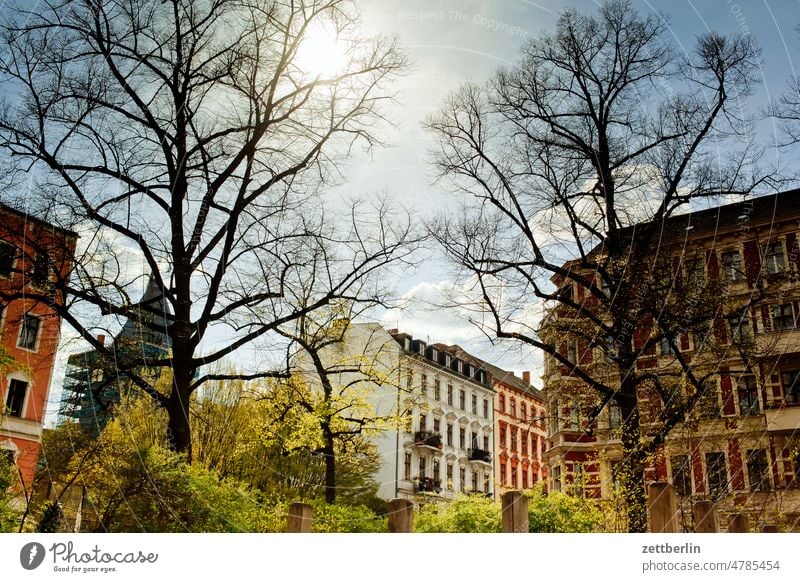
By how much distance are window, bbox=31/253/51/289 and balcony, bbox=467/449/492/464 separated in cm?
285

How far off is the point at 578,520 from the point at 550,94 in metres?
3.08

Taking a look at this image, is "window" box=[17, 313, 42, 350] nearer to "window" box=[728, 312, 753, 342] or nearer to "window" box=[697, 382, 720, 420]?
"window" box=[697, 382, 720, 420]

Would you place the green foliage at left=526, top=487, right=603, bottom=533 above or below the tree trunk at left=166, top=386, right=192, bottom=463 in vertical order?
below

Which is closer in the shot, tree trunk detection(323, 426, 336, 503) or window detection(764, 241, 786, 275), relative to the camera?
tree trunk detection(323, 426, 336, 503)

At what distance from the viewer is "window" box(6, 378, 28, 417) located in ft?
15.0

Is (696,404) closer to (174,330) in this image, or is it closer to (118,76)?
(174,330)

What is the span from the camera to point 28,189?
15.0 feet

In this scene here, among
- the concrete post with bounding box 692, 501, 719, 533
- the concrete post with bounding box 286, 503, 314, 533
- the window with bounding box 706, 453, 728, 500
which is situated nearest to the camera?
the concrete post with bounding box 286, 503, 314, 533

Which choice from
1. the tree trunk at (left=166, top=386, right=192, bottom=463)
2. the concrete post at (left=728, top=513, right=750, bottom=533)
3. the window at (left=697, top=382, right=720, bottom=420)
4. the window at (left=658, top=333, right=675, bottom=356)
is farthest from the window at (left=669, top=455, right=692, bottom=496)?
the tree trunk at (left=166, top=386, right=192, bottom=463)

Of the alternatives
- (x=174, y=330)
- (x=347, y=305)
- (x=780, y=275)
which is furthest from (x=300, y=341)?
(x=780, y=275)

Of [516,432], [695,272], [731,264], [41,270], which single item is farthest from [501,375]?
[41,270]

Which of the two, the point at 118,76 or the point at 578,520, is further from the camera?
the point at 118,76
